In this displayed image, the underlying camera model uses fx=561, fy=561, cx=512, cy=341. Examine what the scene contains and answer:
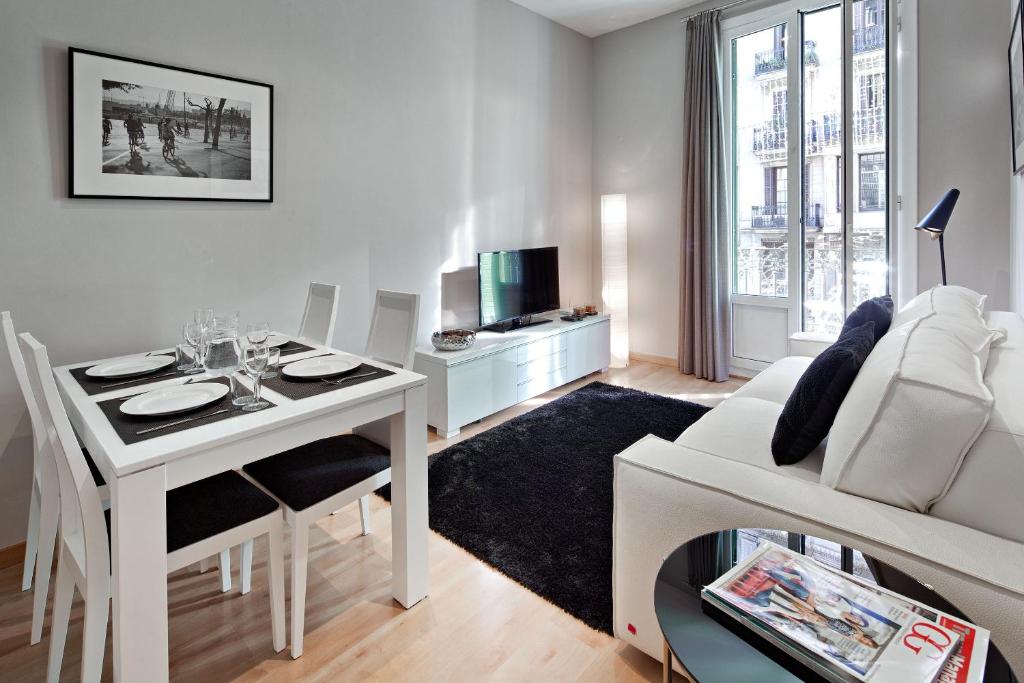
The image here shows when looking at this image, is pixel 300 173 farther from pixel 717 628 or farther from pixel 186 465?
pixel 717 628

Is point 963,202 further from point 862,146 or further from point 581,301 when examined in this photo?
point 581,301

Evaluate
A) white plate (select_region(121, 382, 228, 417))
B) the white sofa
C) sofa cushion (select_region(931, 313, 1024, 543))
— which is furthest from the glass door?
white plate (select_region(121, 382, 228, 417))

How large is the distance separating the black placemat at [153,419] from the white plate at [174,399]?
0.02 metres

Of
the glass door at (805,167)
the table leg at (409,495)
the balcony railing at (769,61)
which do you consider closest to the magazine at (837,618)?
the table leg at (409,495)

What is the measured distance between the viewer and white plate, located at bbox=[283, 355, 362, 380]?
193 cm

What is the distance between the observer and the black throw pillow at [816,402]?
162 centimetres

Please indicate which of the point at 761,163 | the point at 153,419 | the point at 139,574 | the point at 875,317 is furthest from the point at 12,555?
the point at 761,163

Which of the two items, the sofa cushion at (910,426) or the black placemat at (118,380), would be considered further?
the black placemat at (118,380)

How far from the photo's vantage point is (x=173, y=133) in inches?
101

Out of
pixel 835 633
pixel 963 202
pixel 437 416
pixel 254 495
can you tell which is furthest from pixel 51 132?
pixel 963 202

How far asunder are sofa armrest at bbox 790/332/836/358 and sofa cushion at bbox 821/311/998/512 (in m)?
1.82

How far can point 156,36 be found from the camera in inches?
98.0

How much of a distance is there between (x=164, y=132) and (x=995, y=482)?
10.4 feet

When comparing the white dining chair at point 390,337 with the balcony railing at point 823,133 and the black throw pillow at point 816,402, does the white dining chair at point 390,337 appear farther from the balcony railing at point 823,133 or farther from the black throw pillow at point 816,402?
the balcony railing at point 823,133
